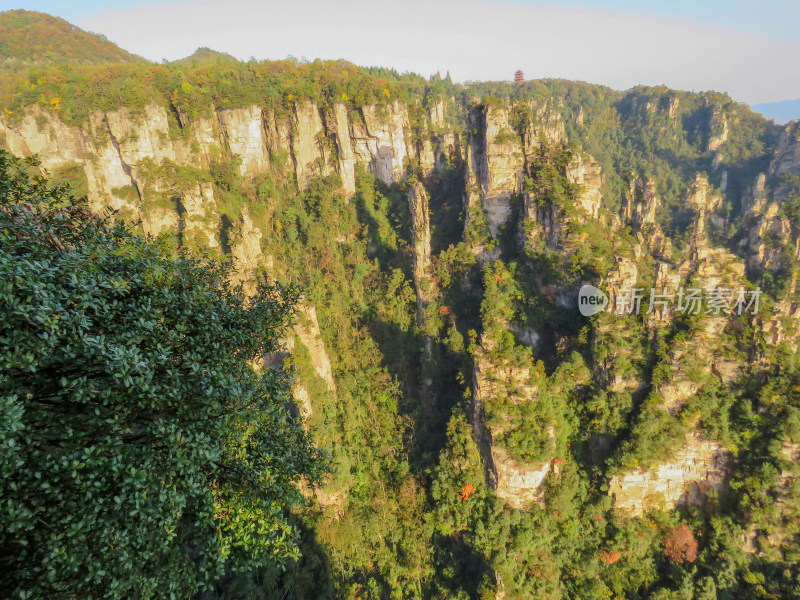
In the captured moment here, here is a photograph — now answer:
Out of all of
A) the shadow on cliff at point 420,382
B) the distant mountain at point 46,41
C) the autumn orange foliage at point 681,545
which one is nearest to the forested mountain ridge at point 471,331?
the autumn orange foliage at point 681,545

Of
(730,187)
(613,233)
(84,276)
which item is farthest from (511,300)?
(730,187)

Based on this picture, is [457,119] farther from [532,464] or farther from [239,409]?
[239,409]

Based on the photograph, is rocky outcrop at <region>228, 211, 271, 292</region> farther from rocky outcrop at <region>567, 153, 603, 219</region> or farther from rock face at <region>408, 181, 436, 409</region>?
rocky outcrop at <region>567, 153, 603, 219</region>

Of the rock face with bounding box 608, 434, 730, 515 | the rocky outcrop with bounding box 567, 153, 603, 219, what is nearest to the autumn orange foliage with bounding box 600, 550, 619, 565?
the rock face with bounding box 608, 434, 730, 515

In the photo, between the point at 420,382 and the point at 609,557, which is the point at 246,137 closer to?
the point at 420,382

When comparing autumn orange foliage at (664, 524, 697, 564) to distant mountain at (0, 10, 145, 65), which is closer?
autumn orange foliage at (664, 524, 697, 564)

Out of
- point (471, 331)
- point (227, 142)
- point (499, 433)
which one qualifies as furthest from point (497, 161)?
point (227, 142)
